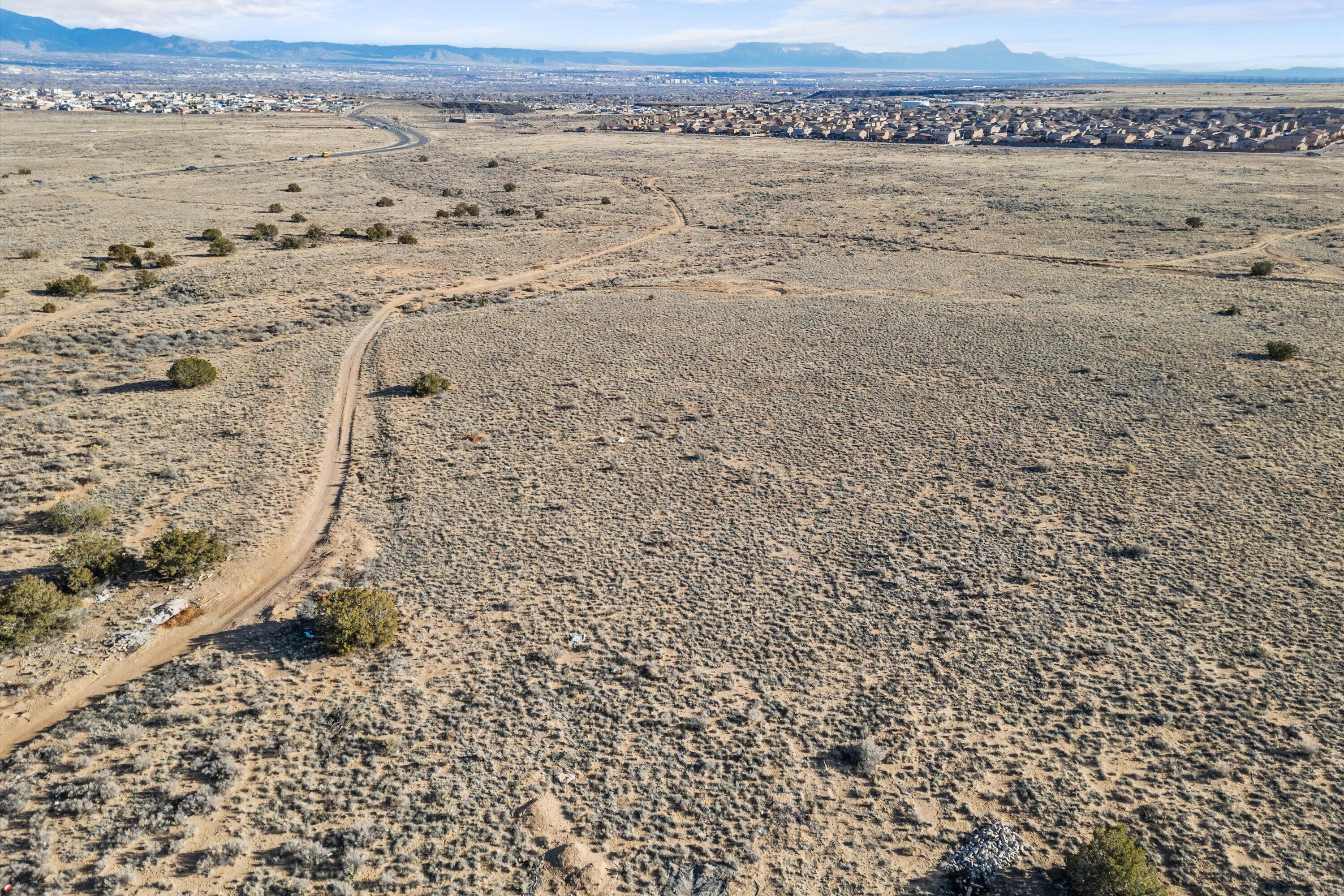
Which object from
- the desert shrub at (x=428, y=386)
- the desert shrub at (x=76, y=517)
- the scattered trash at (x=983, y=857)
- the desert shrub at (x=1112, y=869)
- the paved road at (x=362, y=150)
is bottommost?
the scattered trash at (x=983, y=857)

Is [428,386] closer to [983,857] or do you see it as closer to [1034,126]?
[983,857]

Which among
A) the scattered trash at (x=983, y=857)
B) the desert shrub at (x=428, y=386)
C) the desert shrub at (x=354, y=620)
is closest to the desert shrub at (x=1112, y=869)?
the scattered trash at (x=983, y=857)

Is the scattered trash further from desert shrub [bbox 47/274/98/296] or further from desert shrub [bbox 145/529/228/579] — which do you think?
desert shrub [bbox 47/274/98/296]

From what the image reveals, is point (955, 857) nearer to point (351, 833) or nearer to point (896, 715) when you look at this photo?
point (896, 715)

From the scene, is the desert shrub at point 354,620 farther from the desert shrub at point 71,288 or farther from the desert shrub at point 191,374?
the desert shrub at point 71,288

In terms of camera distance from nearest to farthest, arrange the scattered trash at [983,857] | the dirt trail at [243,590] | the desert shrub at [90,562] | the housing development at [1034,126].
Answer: the scattered trash at [983,857] → the dirt trail at [243,590] → the desert shrub at [90,562] → the housing development at [1034,126]

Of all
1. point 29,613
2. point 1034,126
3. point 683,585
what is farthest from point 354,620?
point 1034,126

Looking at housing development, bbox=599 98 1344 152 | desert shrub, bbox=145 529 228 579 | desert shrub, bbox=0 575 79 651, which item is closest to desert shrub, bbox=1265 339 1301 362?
desert shrub, bbox=145 529 228 579
